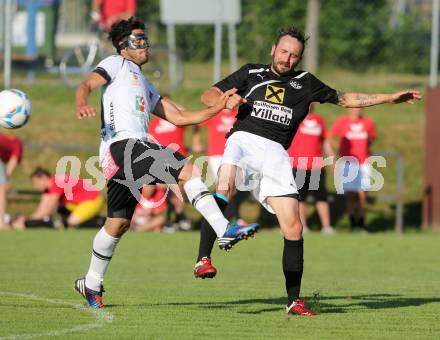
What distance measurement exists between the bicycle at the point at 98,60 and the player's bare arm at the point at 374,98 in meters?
12.3

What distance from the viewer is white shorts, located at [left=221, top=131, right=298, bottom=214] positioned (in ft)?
25.9

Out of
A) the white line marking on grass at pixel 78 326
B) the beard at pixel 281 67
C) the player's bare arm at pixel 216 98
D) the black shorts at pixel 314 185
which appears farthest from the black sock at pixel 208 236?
the black shorts at pixel 314 185

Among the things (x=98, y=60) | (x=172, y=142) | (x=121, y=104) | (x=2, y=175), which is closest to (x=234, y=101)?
(x=121, y=104)

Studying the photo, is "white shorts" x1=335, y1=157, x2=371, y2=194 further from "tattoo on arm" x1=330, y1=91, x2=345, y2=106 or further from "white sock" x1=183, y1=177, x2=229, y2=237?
"white sock" x1=183, y1=177, x2=229, y2=237

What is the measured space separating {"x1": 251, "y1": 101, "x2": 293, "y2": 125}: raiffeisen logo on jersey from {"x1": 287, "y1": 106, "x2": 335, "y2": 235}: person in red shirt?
7.98 metres

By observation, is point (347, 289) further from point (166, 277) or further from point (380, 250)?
point (380, 250)

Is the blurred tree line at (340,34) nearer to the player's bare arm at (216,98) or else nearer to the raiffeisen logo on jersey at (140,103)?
Result: the player's bare arm at (216,98)

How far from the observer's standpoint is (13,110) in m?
8.56

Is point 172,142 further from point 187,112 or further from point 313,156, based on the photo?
point 187,112

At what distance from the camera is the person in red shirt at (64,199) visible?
16750 mm

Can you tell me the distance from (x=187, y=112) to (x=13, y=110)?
1.43m

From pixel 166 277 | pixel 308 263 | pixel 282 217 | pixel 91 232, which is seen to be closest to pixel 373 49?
pixel 91 232

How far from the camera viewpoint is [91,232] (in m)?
16.1

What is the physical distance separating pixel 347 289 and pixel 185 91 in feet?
41.5
